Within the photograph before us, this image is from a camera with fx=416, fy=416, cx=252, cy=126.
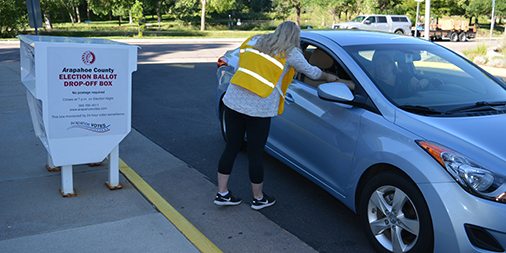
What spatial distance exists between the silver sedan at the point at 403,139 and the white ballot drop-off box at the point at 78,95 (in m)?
1.64

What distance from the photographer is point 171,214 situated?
12.2ft

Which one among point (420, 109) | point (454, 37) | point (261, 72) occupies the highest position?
point (454, 37)

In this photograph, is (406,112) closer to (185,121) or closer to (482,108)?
(482,108)

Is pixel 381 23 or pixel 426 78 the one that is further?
pixel 381 23

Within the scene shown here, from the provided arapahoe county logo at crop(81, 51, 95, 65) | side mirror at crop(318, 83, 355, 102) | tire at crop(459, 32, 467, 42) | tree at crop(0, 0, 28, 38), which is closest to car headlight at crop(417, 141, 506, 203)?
side mirror at crop(318, 83, 355, 102)

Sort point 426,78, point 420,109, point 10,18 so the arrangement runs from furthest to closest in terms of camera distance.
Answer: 1. point 10,18
2. point 426,78
3. point 420,109

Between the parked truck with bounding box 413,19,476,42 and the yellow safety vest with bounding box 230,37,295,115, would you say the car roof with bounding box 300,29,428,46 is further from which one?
the parked truck with bounding box 413,19,476,42

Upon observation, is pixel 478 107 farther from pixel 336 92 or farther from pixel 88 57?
pixel 88 57

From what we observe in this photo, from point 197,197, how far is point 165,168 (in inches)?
37.4

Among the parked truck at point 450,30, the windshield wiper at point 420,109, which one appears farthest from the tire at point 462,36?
the windshield wiper at point 420,109

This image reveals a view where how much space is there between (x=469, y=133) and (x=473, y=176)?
428 millimetres

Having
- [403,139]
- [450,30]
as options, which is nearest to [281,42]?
[403,139]

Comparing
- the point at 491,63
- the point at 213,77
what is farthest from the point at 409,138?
the point at 491,63

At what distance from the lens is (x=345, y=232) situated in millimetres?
3615
